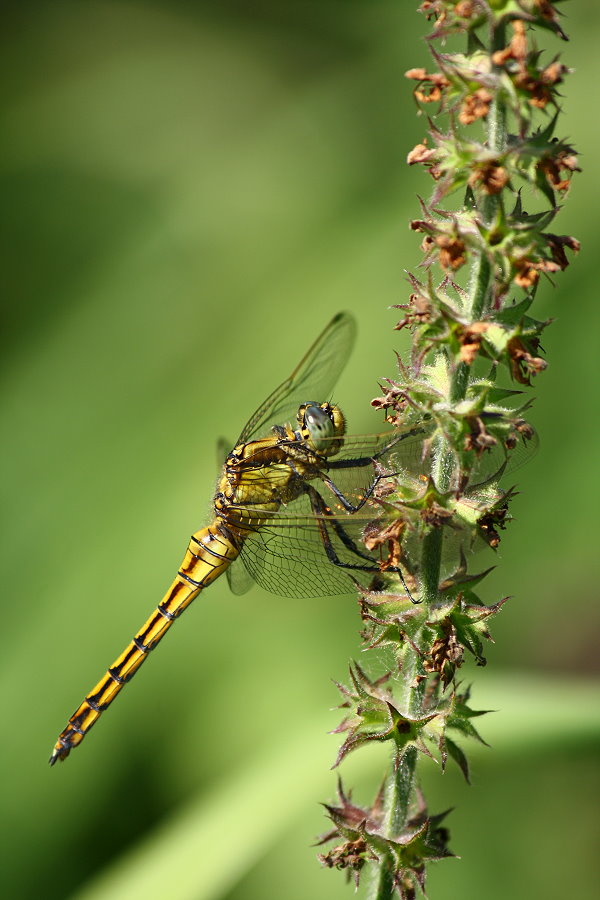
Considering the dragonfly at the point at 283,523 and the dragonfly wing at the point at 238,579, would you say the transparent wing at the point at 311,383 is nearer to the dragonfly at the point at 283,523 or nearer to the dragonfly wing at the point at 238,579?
the dragonfly at the point at 283,523

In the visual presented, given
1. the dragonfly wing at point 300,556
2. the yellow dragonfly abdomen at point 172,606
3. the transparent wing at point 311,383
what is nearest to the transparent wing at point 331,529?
the dragonfly wing at point 300,556

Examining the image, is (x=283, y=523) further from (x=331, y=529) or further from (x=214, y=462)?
(x=214, y=462)

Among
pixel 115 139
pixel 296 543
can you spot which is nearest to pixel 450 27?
pixel 296 543

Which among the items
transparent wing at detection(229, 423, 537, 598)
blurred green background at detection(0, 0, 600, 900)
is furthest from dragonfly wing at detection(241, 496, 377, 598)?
blurred green background at detection(0, 0, 600, 900)

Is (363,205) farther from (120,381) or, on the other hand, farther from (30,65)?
(30,65)

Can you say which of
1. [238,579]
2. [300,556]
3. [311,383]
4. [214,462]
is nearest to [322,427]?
[300,556]
